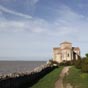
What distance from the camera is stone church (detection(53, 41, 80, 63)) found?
11450 centimetres

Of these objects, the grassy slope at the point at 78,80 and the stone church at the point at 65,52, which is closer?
the grassy slope at the point at 78,80

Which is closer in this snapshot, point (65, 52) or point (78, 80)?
point (78, 80)

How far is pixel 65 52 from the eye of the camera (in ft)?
376

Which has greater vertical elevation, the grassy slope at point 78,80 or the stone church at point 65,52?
the stone church at point 65,52

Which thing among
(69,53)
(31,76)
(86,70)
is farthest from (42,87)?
(69,53)

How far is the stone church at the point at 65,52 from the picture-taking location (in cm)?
11450

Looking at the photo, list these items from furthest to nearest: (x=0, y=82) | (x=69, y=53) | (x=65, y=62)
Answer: (x=69, y=53) → (x=65, y=62) → (x=0, y=82)

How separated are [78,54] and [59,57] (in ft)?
27.4

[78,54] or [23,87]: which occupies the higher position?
[78,54]

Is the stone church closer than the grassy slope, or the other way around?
the grassy slope

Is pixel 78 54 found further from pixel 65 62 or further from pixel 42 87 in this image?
pixel 42 87

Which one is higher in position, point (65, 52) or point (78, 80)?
point (65, 52)

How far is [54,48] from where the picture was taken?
390ft

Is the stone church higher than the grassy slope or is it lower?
higher
